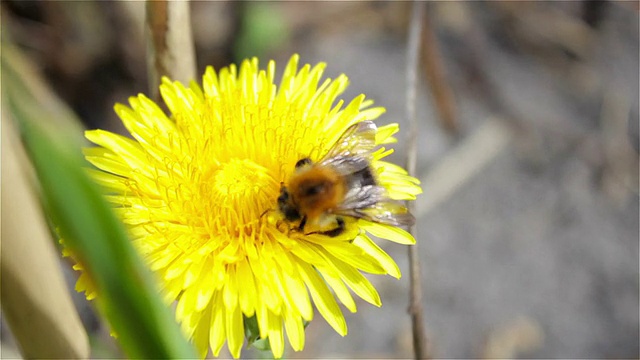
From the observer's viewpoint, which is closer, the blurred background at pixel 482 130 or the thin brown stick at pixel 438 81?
the blurred background at pixel 482 130

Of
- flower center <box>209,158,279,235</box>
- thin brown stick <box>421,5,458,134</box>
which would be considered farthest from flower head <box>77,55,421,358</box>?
thin brown stick <box>421,5,458,134</box>

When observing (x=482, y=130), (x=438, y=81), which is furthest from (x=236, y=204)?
(x=482, y=130)

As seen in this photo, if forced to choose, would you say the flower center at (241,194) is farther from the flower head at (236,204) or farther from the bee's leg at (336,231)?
the bee's leg at (336,231)

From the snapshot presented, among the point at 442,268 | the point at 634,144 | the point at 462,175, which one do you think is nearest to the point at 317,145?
the point at 442,268

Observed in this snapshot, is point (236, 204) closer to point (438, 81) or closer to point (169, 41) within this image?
point (169, 41)

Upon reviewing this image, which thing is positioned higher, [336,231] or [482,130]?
[482,130]

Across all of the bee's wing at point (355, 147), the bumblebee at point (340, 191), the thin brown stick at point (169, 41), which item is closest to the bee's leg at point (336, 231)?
the bumblebee at point (340, 191)
